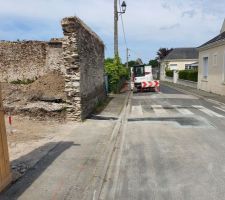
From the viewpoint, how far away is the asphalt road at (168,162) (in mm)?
5345

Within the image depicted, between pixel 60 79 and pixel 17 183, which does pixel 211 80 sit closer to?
pixel 60 79

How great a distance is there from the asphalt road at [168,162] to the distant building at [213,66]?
14.4 metres

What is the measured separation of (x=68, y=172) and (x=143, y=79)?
2374 centimetres

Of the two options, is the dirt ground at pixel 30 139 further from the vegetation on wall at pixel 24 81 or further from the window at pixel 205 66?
the window at pixel 205 66

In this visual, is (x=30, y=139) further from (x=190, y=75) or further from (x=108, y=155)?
(x=190, y=75)

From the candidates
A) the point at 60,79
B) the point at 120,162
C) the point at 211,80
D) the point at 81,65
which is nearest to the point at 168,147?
the point at 120,162

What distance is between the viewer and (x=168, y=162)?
6.99 metres

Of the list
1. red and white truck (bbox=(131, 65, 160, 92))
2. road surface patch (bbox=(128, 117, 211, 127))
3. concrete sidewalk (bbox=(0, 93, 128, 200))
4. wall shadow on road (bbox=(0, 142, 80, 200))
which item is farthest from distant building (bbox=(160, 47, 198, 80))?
wall shadow on road (bbox=(0, 142, 80, 200))

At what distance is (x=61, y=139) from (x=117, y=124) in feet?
10.5

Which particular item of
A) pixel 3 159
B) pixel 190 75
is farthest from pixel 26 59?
pixel 190 75

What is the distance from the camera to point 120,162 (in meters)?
7.07

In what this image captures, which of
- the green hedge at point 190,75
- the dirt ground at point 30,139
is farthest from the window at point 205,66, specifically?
the dirt ground at point 30,139

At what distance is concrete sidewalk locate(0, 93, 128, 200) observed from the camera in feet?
17.2

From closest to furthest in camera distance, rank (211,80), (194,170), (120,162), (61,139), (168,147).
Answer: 1. (194,170)
2. (120,162)
3. (168,147)
4. (61,139)
5. (211,80)
